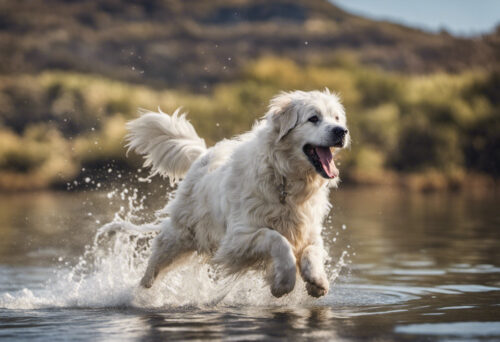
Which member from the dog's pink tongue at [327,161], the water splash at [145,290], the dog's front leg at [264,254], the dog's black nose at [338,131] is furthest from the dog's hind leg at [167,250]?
the dog's black nose at [338,131]

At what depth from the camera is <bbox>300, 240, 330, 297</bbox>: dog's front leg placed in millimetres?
7254

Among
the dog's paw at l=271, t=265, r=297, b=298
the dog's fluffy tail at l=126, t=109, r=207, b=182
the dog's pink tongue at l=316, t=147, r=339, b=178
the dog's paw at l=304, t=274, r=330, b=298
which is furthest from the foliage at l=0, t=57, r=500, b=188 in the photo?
the dog's paw at l=271, t=265, r=297, b=298

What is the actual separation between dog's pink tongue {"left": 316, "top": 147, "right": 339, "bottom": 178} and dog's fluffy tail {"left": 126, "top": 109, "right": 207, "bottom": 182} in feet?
7.68

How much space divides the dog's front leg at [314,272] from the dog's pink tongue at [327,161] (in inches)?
27.2

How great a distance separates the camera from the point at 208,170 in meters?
8.62

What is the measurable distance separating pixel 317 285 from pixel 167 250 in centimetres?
217

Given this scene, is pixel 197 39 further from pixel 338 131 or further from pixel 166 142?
pixel 338 131

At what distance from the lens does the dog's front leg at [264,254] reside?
709cm

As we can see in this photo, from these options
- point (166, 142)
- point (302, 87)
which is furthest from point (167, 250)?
point (302, 87)

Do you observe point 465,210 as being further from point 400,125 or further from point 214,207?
point 400,125

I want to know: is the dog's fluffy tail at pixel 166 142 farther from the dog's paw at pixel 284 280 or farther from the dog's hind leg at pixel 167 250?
the dog's paw at pixel 284 280

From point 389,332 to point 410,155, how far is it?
2816 centimetres

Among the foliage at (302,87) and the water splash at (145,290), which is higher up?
the foliage at (302,87)

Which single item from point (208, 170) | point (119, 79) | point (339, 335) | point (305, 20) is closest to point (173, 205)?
point (208, 170)
